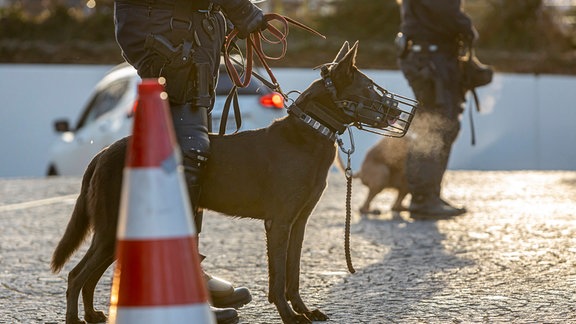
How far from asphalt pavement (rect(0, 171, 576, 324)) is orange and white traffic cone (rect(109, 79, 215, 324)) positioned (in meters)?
1.91

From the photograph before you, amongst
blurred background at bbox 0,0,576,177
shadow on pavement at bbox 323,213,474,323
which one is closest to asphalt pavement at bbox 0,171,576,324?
shadow on pavement at bbox 323,213,474,323

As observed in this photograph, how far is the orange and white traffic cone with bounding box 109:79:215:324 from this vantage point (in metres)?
3.20

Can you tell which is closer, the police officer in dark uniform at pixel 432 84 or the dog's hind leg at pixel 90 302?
the dog's hind leg at pixel 90 302

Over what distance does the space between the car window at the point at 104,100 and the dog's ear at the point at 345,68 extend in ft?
26.8

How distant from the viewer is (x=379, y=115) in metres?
5.11

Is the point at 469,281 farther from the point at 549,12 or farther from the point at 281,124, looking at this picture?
the point at 549,12

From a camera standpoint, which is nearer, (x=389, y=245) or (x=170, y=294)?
(x=170, y=294)

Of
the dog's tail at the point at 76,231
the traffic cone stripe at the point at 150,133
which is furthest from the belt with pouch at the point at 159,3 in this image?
the traffic cone stripe at the point at 150,133

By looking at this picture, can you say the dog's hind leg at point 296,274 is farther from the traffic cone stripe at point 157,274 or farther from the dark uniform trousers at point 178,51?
the traffic cone stripe at point 157,274

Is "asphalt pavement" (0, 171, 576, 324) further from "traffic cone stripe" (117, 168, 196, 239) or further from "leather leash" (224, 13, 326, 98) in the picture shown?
"traffic cone stripe" (117, 168, 196, 239)

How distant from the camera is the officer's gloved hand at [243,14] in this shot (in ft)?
16.2

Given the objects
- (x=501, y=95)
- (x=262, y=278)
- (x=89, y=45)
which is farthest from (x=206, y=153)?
(x=89, y=45)

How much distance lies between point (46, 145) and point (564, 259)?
11.8 metres

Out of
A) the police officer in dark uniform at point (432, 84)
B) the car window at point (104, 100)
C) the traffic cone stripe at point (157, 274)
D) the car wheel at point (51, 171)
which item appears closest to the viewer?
the traffic cone stripe at point (157, 274)
